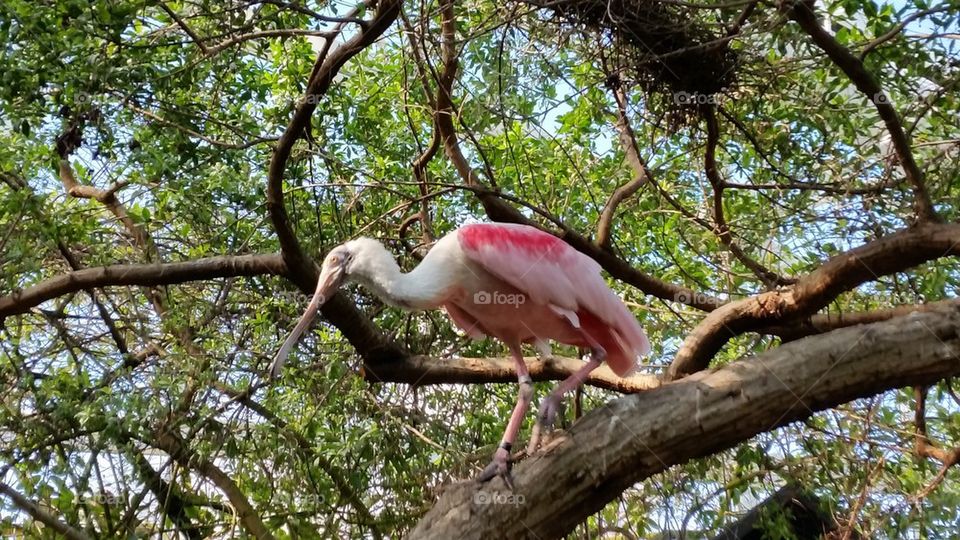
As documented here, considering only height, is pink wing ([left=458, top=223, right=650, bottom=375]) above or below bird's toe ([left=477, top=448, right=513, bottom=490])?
above

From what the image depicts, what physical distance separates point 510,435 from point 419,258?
2.00 meters

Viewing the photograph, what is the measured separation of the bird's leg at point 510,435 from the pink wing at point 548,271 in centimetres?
43

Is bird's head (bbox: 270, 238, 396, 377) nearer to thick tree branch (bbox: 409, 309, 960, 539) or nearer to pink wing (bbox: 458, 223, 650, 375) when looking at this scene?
pink wing (bbox: 458, 223, 650, 375)

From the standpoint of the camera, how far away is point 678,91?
17.0ft

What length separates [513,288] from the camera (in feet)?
14.3

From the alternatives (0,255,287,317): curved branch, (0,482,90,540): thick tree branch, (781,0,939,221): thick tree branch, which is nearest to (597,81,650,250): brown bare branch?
(781,0,939,221): thick tree branch

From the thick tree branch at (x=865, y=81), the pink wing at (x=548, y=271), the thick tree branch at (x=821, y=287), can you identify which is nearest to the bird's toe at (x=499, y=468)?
the pink wing at (x=548, y=271)

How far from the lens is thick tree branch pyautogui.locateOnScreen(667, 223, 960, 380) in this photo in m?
4.02

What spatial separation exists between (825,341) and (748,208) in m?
2.49

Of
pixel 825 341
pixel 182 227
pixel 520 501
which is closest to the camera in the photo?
pixel 520 501

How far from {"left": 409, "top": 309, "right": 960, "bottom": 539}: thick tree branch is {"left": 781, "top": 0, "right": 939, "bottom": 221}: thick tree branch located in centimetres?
64

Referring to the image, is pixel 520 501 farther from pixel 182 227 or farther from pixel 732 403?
pixel 182 227

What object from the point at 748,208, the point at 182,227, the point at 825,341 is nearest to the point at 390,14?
the point at 825,341

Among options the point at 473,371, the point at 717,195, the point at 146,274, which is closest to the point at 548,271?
the point at 473,371
